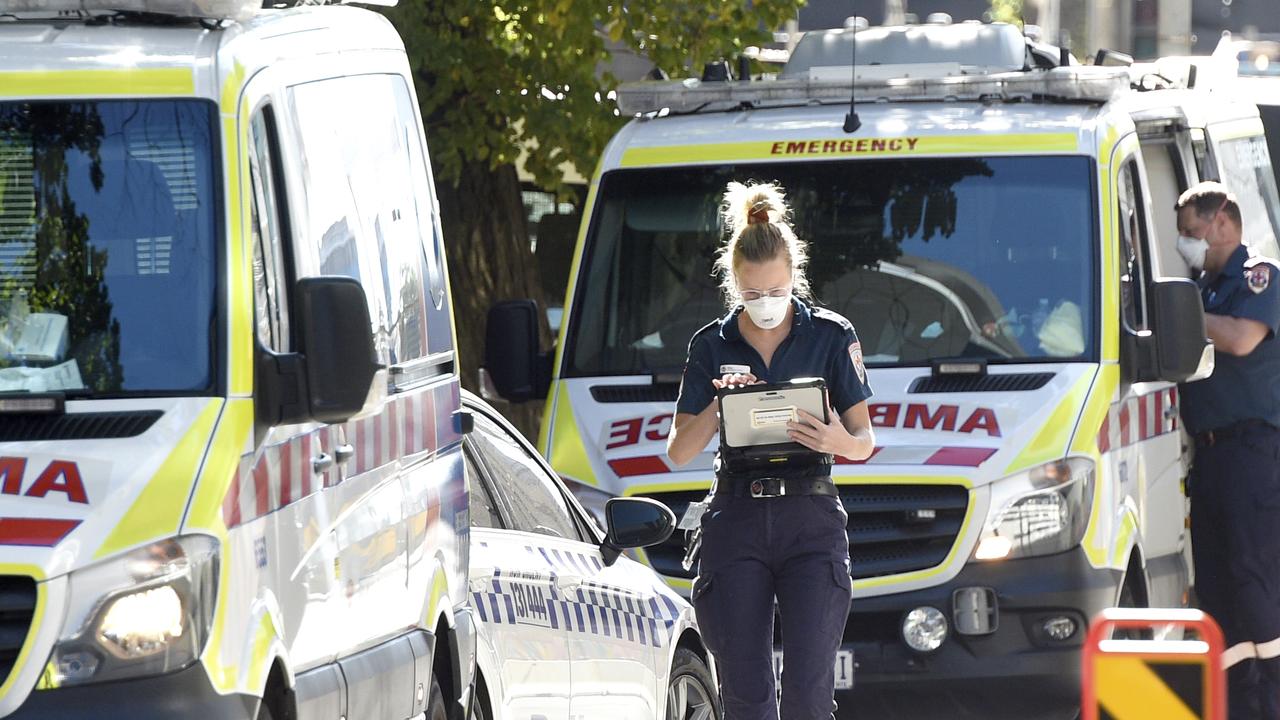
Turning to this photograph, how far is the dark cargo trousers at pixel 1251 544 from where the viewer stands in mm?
9328

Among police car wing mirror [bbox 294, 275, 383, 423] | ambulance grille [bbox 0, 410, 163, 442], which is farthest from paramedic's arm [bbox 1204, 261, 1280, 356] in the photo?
ambulance grille [bbox 0, 410, 163, 442]

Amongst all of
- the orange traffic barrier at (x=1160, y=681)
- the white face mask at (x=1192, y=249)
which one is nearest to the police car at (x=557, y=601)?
the white face mask at (x=1192, y=249)

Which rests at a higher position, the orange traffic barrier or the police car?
the orange traffic barrier

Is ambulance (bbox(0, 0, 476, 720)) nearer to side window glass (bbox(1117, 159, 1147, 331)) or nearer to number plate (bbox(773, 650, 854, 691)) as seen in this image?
number plate (bbox(773, 650, 854, 691))

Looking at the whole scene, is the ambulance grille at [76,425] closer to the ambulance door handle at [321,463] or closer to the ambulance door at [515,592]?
the ambulance door handle at [321,463]

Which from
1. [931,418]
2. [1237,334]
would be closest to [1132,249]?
[1237,334]

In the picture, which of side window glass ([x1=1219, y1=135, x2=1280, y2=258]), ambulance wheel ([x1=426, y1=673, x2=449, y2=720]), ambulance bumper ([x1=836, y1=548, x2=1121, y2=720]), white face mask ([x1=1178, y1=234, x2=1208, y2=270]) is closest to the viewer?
ambulance wheel ([x1=426, y1=673, x2=449, y2=720])

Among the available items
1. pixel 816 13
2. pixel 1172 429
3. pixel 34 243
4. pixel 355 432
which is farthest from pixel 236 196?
pixel 816 13

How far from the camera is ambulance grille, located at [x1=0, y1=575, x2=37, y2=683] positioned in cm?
462

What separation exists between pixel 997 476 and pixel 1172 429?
1.56 m

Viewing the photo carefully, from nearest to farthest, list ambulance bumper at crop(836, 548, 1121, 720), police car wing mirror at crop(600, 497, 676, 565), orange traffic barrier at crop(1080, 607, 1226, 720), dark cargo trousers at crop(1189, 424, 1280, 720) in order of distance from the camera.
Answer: orange traffic barrier at crop(1080, 607, 1226, 720), police car wing mirror at crop(600, 497, 676, 565), ambulance bumper at crop(836, 548, 1121, 720), dark cargo trousers at crop(1189, 424, 1280, 720)

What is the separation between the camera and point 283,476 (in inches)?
205

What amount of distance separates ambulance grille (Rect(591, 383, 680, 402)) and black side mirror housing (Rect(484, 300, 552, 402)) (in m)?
0.22

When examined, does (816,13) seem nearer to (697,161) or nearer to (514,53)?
(514,53)
